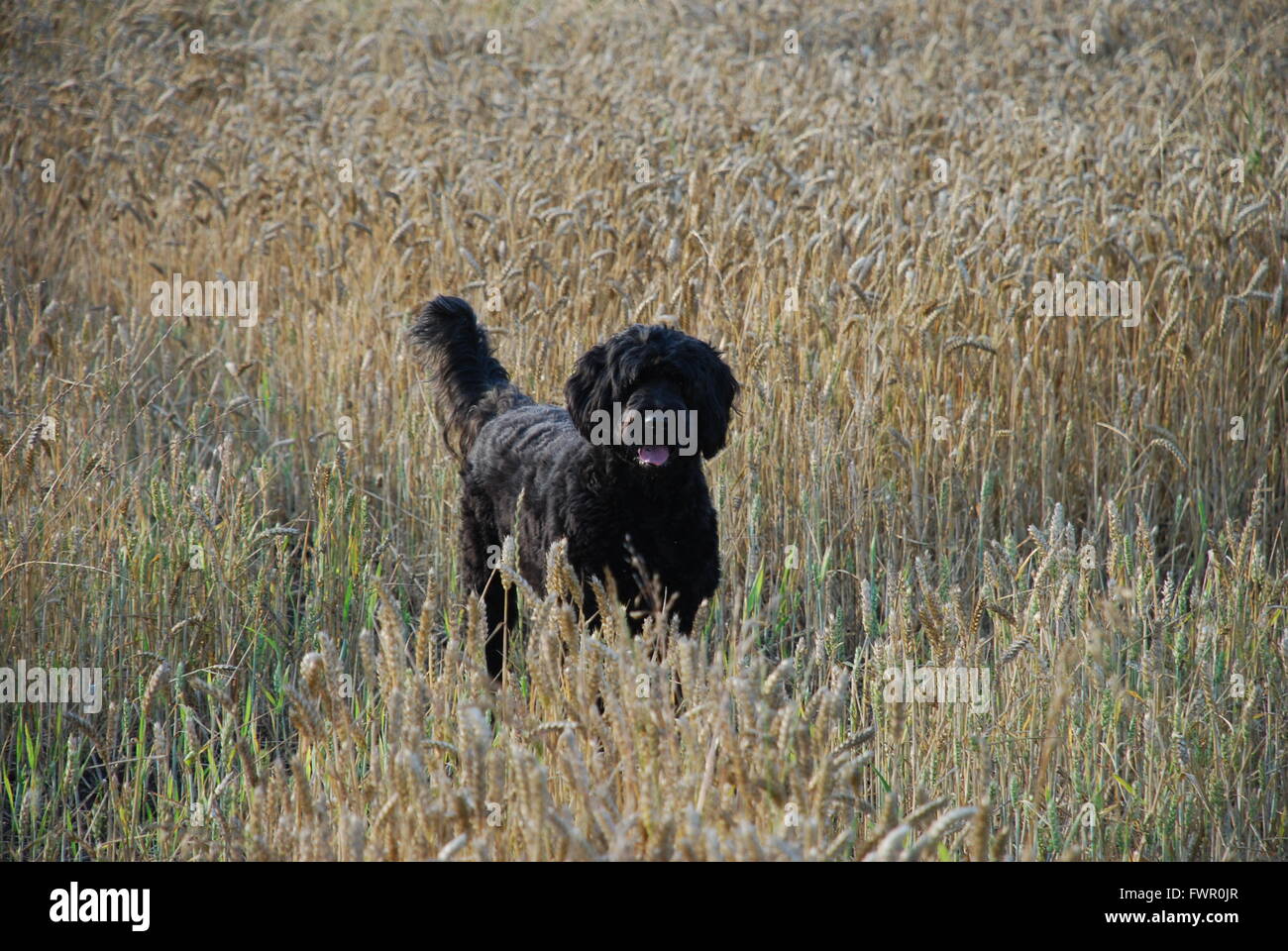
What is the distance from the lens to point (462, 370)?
468 cm

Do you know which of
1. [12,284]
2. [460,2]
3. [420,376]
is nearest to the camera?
[420,376]

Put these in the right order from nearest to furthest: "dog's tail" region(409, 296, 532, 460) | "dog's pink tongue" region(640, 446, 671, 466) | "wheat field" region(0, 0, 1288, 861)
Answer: "wheat field" region(0, 0, 1288, 861) → "dog's pink tongue" region(640, 446, 671, 466) → "dog's tail" region(409, 296, 532, 460)

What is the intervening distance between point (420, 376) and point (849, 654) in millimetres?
2180

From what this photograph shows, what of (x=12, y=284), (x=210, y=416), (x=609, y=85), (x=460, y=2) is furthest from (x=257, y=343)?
(x=460, y=2)

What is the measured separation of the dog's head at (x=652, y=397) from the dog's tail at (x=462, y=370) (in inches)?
31.4

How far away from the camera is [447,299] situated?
15.2 ft

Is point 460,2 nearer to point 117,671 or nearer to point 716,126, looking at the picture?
point 716,126

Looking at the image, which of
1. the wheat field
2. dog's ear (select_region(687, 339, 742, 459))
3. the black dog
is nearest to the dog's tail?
the wheat field

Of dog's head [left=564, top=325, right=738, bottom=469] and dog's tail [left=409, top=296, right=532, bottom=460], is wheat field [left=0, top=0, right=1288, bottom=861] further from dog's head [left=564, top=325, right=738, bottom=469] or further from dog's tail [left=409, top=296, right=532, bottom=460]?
dog's head [left=564, top=325, right=738, bottom=469]

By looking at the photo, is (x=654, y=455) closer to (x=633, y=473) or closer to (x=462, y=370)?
(x=633, y=473)

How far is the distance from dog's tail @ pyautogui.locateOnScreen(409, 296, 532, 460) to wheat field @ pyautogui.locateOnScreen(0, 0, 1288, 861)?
0.88 feet

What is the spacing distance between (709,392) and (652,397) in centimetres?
27

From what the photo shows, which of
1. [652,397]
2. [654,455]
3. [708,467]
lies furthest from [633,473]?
[708,467]

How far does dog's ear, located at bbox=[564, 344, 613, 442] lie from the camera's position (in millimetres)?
3760
